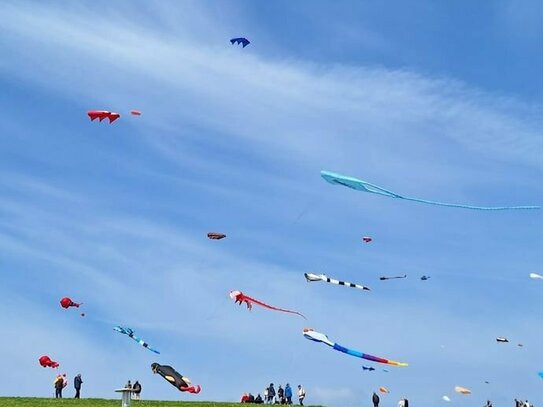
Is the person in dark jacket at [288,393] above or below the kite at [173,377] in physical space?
above

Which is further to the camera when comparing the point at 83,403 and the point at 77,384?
the point at 77,384

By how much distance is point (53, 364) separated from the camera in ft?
185

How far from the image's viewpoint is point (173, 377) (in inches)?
1215

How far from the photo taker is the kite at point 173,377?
30203mm

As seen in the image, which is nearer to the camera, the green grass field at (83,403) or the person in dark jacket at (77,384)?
the green grass field at (83,403)

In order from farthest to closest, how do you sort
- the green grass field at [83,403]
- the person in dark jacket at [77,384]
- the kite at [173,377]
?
the person in dark jacket at [77,384] < the green grass field at [83,403] < the kite at [173,377]

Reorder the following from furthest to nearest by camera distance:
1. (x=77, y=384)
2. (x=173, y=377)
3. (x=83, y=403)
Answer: (x=77, y=384) → (x=83, y=403) → (x=173, y=377)

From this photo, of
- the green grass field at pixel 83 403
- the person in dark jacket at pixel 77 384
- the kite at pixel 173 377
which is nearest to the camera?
the kite at pixel 173 377

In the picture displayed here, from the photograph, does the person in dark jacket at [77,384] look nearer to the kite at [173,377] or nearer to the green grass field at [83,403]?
the green grass field at [83,403]

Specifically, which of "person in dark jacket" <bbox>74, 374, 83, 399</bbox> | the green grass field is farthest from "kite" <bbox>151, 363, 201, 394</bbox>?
"person in dark jacket" <bbox>74, 374, 83, 399</bbox>

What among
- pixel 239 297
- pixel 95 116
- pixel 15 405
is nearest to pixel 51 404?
pixel 15 405

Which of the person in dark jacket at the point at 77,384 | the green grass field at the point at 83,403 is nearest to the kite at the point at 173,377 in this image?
the green grass field at the point at 83,403

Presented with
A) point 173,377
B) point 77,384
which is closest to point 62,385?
point 77,384

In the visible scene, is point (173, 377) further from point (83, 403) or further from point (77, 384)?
point (77, 384)
